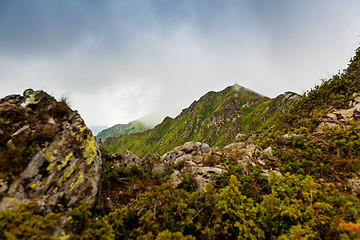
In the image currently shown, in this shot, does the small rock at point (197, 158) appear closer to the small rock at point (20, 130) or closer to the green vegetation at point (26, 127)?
the green vegetation at point (26, 127)

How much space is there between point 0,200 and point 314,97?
2305 centimetres

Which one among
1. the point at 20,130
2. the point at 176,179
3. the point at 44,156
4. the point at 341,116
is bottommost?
the point at 176,179

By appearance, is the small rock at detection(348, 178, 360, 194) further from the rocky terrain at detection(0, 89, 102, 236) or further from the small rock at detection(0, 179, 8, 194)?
the small rock at detection(0, 179, 8, 194)

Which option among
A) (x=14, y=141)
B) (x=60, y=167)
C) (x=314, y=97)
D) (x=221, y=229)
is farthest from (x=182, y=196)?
(x=314, y=97)

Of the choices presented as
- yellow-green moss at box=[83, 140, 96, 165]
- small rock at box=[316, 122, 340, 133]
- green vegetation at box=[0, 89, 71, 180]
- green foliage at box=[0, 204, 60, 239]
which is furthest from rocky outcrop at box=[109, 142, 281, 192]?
green foliage at box=[0, 204, 60, 239]

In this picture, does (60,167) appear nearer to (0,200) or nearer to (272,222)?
(0,200)

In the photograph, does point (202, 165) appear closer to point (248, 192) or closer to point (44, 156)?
point (248, 192)

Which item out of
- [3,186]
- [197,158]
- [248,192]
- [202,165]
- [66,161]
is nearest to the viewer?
[3,186]

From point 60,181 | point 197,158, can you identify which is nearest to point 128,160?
point 60,181

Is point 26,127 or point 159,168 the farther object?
point 159,168

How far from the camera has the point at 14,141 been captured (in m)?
5.42

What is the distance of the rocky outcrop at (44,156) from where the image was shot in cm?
490

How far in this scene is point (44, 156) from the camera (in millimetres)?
5836

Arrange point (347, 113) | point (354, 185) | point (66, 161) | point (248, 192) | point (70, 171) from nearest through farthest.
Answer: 1. point (70, 171)
2. point (66, 161)
3. point (354, 185)
4. point (248, 192)
5. point (347, 113)
